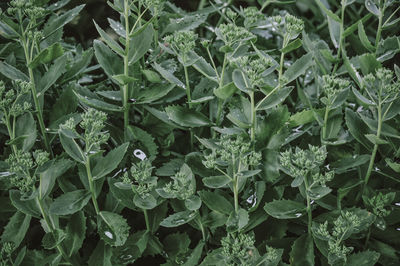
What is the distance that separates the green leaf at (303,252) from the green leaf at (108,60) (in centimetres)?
34

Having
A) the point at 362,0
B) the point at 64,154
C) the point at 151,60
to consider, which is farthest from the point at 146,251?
the point at 362,0

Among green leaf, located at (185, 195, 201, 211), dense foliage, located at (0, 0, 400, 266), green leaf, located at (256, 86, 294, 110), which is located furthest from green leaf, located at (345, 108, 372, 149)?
green leaf, located at (185, 195, 201, 211)

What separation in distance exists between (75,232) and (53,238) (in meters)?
0.03

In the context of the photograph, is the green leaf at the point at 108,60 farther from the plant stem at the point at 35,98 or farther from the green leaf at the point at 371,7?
the green leaf at the point at 371,7

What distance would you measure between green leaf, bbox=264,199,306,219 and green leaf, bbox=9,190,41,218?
0.31 m

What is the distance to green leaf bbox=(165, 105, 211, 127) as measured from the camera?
701mm

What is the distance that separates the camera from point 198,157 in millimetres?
725

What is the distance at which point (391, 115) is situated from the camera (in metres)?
0.68

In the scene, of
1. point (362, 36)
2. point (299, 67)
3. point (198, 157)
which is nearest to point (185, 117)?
point (198, 157)

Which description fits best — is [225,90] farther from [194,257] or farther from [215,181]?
[194,257]

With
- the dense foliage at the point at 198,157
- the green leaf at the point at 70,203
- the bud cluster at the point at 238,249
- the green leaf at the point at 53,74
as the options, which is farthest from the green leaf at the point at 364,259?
the green leaf at the point at 53,74

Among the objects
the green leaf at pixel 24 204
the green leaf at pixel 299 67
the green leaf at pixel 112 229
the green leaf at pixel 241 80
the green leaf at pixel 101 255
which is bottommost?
the green leaf at pixel 101 255

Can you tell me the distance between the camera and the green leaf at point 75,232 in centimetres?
71

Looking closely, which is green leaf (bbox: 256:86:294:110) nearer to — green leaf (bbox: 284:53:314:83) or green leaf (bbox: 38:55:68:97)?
green leaf (bbox: 284:53:314:83)
